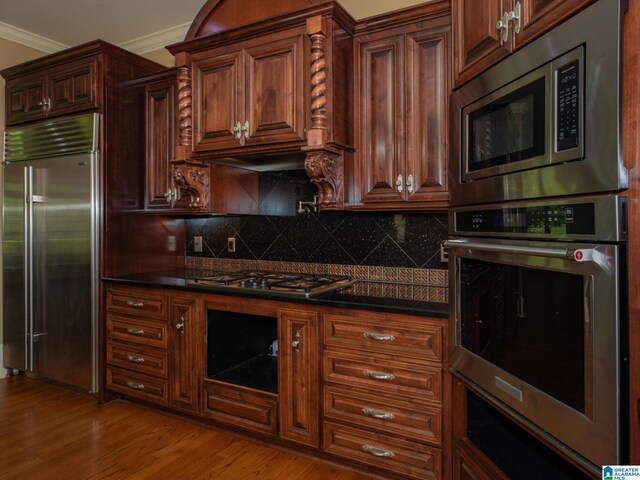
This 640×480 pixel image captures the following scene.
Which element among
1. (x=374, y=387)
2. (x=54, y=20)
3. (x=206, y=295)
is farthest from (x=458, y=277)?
(x=54, y=20)

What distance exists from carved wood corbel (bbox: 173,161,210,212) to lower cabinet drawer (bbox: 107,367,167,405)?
1.14 m

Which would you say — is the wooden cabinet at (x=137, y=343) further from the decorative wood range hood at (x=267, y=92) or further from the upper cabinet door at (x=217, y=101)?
the upper cabinet door at (x=217, y=101)

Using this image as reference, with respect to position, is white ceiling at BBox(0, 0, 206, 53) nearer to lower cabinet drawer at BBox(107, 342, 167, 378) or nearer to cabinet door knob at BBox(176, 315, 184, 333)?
cabinet door knob at BBox(176, 315, 184, 333)

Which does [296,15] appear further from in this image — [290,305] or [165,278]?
[165,278]

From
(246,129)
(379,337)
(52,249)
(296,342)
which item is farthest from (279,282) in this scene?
(52,249)

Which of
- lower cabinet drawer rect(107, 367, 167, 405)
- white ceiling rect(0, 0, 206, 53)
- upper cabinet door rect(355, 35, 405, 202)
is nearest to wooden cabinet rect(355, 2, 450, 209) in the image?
upper cabinet door rect(355, 35, 405, 202)

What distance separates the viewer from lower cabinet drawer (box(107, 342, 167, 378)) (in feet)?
8.80

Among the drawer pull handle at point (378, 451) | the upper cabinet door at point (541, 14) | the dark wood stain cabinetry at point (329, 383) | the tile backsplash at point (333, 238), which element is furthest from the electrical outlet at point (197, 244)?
the upper cabinet door at point (541, 14)

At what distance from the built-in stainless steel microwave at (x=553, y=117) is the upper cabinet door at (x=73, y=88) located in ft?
8.26

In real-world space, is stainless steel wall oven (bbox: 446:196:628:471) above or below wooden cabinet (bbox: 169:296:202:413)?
above

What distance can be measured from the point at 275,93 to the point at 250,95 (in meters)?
0.17

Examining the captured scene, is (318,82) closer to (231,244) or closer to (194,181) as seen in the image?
(194,181)

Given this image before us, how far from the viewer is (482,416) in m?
1.78

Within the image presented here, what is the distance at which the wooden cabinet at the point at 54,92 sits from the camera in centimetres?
292
